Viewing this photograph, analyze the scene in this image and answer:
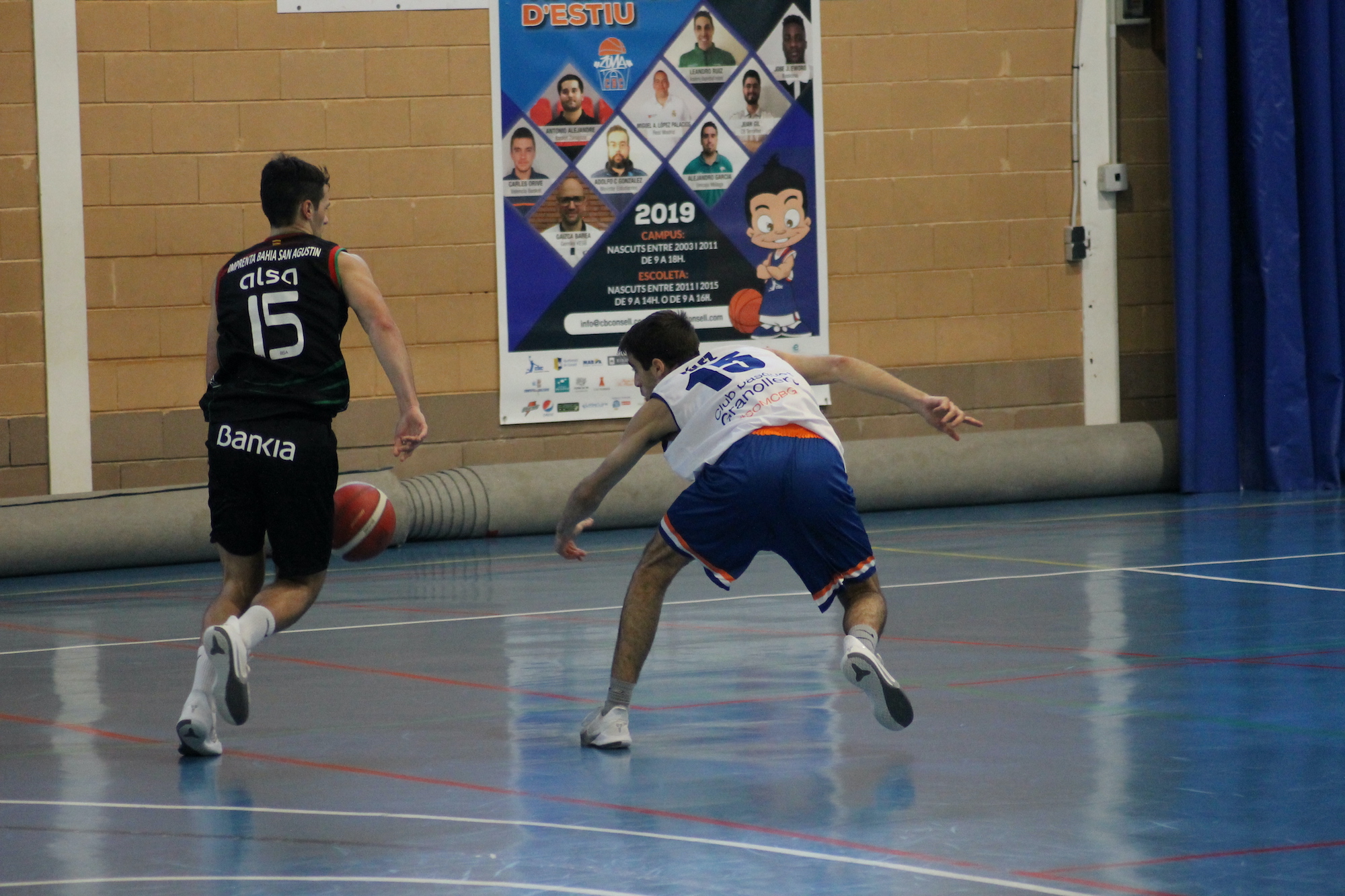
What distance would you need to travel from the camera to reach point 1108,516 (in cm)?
1126

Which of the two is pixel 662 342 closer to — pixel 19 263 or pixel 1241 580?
pixel 1241 580

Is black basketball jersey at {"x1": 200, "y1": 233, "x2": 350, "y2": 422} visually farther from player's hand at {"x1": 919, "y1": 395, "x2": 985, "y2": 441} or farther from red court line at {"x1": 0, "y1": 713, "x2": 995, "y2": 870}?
player's hand at {"x1": 919, "y1": 395, "x2": 985, "y2": 441}

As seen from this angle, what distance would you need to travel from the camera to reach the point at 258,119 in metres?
11.0

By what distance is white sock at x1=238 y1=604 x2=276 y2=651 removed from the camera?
4973mm

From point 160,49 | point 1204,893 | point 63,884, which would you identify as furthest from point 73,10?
point 1204,893

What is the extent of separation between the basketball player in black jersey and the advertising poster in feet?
20.6

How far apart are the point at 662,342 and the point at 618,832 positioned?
163cm

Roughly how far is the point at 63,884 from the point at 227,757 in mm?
1366

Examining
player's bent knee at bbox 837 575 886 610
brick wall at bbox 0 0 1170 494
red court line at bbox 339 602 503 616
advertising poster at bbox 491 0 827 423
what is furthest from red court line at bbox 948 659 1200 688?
brick wall at bbox 0 0 1170 494

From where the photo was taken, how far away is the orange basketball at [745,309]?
12.0m

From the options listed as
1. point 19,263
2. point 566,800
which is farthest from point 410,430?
point 19,263

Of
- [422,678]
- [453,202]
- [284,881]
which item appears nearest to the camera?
[284,881]

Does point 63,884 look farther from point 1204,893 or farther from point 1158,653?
point 1158,653

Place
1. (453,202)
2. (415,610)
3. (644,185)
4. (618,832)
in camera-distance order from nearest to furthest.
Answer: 1. (618,832)
2. (415,610)
3. (453,202)
4. (644,185)
